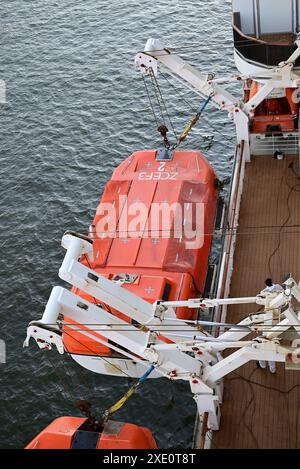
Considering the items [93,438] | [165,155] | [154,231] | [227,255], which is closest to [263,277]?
[227,255]

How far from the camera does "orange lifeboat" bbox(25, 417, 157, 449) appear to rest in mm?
13367

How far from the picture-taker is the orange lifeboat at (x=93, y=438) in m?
13.4

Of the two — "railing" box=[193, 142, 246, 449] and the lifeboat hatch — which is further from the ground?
the lifeboat hatch

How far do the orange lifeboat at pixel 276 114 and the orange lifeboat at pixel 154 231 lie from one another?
7.15 ft

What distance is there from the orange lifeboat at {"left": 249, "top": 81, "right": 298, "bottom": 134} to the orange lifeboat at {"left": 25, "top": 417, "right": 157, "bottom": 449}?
10.8 m

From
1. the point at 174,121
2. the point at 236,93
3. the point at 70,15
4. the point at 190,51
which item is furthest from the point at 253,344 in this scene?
the point at 70,15

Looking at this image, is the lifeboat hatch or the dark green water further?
the lifeboat hatch

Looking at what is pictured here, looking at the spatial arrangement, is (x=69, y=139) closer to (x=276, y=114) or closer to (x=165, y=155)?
(x=165, y=155)

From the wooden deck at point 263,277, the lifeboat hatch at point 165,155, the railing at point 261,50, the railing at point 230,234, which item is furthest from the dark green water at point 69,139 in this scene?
the railing at point 261,50

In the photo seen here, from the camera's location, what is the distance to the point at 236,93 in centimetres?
3048

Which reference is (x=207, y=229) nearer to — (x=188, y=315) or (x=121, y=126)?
(x=188, y=315)

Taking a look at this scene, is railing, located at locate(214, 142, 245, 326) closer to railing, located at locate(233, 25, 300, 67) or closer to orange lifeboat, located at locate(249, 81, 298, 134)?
orange lifeboat, located at locate(249, 81, 298, 134)

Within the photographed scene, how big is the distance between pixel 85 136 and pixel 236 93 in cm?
736

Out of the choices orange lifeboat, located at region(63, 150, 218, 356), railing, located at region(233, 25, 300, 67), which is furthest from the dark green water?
railing, located at region(233, 25, 300, 67)
